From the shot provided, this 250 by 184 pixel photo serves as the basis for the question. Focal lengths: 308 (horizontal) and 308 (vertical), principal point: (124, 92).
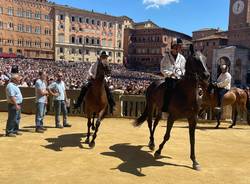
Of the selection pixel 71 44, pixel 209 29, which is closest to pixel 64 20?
pixel 71 44

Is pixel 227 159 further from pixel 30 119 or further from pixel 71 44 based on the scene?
pixel 71 44

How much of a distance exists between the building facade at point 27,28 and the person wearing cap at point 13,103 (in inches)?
3054

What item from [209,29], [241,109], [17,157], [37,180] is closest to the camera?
[37,180]

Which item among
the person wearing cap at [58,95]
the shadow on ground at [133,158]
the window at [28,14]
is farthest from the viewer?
the window at [28,14]

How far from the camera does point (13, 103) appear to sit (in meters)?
9.80

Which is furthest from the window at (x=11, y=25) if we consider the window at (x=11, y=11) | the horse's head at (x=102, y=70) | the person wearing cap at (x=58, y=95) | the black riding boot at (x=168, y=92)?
the black riding boot at (x=168, y=92)

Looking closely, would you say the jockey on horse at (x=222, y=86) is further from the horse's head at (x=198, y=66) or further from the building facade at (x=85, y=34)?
the building facade at (x=85, y=34)

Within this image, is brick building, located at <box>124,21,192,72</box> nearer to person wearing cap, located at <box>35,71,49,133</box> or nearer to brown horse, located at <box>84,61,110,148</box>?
person wearing cap, located at <box>35,71,49,133</box>

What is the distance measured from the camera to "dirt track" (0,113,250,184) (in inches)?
254

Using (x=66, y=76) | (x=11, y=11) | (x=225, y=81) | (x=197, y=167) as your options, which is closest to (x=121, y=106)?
(x=225, y=81)

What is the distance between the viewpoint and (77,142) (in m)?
9.66

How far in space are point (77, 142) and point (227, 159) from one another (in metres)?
4.47

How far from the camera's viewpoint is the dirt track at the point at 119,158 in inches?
254

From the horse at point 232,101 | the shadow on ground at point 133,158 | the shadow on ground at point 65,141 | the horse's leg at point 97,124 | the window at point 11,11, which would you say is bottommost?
the shadow on ground at point 133,158
